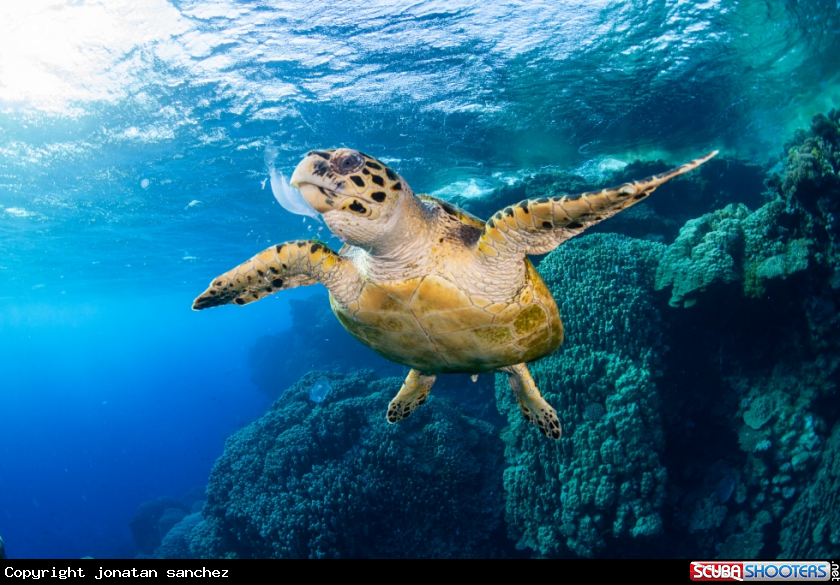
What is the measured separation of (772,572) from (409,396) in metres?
3.73

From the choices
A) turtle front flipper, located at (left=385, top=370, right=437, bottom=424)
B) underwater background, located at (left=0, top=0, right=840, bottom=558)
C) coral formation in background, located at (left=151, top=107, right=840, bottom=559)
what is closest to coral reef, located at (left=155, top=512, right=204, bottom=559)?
underwater background, located at (left=0, top=0, right=840, bottom=558)

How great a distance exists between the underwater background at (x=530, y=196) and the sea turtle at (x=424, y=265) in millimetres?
2769

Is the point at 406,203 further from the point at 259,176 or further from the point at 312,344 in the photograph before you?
the point at 312,344

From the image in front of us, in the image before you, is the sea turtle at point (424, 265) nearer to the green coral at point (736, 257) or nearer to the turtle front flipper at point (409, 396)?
the turtle front flipper at point (409, 396)

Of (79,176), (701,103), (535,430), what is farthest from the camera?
(79,176)

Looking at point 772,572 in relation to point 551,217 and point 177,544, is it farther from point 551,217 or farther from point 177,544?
point 177,544

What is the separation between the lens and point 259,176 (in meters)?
14.9

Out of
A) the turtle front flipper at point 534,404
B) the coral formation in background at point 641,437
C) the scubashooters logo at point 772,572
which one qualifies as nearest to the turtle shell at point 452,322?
the turtle front flipper at point 534,404

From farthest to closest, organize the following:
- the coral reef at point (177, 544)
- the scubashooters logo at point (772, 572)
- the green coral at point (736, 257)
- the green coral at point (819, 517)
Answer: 1. the coral reef at point (177, 544)
2. the green coral at point (736, 257)
3. the green coral at point (819, 517)
4. the scubashooters logo at point (772, 572)

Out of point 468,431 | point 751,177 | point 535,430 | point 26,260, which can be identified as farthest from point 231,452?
point 26,260

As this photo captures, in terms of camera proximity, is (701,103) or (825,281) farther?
(701,103)

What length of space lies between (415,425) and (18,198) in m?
17.4

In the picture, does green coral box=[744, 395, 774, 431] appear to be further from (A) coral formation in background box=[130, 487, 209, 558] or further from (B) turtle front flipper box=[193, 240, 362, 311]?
(A) coral formation in background box=[130, 487, 209, 558]

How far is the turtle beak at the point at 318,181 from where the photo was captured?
2.06m
